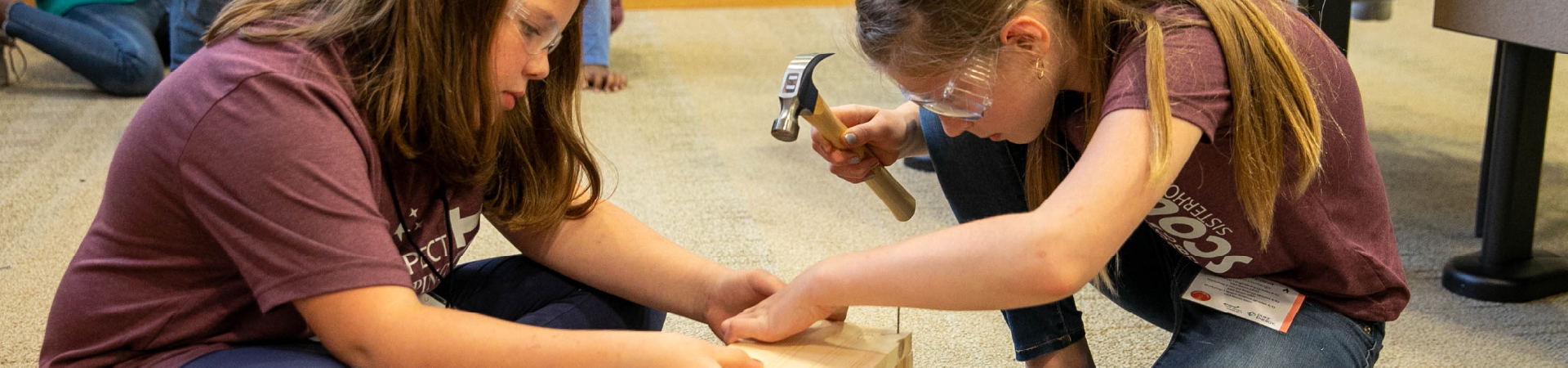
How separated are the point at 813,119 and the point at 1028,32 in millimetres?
276

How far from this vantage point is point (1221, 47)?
0.82 meters

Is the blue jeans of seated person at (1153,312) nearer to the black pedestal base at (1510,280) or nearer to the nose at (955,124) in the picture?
the nose at (955,124)

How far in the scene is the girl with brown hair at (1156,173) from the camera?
2.47 ft

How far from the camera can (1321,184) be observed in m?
0.94

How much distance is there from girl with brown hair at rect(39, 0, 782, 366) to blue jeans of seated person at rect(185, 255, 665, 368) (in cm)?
11

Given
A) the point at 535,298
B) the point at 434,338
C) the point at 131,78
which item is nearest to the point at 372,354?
the point at 434,338

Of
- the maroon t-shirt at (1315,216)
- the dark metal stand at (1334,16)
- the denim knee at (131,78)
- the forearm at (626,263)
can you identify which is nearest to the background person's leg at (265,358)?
the forearm at (626,263)

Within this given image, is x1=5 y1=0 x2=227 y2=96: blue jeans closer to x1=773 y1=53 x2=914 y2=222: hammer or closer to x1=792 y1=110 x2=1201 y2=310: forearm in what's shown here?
x1=773 y1=53 x2=914 y2=222: hammer

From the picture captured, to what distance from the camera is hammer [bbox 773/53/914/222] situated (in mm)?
1002

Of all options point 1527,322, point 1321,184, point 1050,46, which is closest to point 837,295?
point 1050,46

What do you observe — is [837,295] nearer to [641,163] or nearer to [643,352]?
[643,352]

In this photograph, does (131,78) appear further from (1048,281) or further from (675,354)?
(1048,281)

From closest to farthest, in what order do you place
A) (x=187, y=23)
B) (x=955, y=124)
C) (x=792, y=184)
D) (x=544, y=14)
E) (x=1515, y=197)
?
(x=544, y=14) < (x=955, y=124) < (x=1515, y=197) < (x=792, y=184) < (x=187, y=23)

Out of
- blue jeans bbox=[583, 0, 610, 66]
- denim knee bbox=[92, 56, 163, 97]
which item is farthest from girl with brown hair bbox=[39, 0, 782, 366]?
denim knee bbox=[92, 56, 163, 97]
